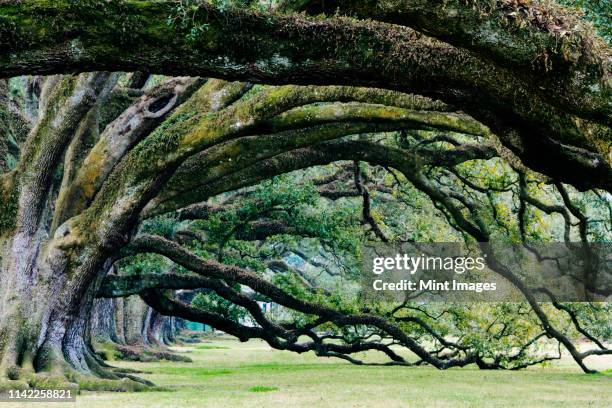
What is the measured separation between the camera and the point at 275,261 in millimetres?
28422

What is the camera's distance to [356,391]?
48.5 ft

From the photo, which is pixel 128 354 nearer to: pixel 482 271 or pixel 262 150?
pixel 482 271

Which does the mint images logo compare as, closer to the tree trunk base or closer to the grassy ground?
the grassy ground

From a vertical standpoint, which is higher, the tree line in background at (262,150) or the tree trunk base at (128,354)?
the tree line in background at (262,150)

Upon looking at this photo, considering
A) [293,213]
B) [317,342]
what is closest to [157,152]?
[293,213]

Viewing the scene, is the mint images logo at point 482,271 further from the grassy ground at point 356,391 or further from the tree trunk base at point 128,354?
the tree trunk base at point 128,354

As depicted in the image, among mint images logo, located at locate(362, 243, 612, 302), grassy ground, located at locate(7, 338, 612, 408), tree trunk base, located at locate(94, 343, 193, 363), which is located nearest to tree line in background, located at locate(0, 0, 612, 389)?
tree trunk base, located at locate(94, 343, 193, 363)

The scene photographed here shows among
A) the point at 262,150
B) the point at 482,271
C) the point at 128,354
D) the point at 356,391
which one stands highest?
→ the point at 262,150

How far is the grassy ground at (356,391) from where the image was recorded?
1207 centimetres

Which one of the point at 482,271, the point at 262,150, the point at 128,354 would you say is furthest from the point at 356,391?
the point at 128,354

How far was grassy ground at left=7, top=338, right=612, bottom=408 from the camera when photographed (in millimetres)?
12070

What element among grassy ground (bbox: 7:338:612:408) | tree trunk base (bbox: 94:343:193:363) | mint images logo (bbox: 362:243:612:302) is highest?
mint images logo (bbox: 362:243:612:302)

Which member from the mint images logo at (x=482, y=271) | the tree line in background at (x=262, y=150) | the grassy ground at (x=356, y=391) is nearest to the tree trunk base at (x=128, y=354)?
the tree line in background at (x=262, y=150)

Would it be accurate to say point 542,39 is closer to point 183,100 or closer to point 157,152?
point 157,152
